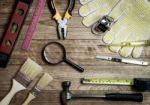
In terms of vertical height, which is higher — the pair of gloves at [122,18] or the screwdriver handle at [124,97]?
the pair of gloves at [122,18]

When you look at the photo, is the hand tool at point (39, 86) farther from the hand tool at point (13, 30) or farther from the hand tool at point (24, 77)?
the hand tool at point (13, 30)

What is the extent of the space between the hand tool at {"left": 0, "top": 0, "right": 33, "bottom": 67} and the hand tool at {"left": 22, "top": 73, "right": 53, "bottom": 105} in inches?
5.4

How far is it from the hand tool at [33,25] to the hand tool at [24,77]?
6cm

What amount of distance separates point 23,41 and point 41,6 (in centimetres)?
14

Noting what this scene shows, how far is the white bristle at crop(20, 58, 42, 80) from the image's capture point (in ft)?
3.82

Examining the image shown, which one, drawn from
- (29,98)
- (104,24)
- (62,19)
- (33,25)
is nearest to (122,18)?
(104,24)

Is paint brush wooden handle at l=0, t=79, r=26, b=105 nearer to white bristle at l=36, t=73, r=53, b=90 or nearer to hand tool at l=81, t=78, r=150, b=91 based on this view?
white bristle at l=36, t=73, r=53, b=90

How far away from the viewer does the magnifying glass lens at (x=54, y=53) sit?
46.5 inches

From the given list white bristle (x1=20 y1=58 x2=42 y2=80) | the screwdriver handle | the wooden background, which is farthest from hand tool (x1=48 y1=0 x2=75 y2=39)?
the screwdriver handle

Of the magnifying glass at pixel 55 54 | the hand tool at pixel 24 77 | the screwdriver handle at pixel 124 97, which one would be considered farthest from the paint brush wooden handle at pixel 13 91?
the screwdriver handle at pixel 124 97

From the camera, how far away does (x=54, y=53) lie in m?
1.19

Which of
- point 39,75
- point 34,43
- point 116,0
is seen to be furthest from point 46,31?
point 116,0

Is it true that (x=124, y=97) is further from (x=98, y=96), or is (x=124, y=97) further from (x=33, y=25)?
(x=33, y=25)

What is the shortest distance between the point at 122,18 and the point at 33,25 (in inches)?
12.9
